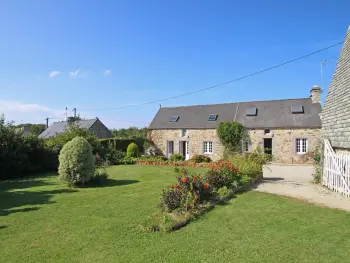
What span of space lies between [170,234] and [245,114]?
18.4 meters

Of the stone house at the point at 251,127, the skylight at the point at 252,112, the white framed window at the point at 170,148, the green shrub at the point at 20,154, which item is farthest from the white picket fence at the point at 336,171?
the white framed window at the point at 170,148

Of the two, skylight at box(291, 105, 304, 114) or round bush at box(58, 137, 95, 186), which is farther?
skylight at box(291, 105, 304, 114)

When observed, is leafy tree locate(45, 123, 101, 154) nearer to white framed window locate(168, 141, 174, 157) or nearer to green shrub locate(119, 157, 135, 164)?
green shrub locate(119, 157, 135, 164)

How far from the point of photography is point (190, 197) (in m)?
6.08

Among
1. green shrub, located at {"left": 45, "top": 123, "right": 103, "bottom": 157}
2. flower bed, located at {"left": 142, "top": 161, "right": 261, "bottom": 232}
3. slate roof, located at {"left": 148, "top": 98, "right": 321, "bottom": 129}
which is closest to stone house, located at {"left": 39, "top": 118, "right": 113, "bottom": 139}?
slate roof, located at {"left": 148, "top": 98, "right": 321, "bottom": 129}

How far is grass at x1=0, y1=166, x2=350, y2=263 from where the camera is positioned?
3859 mm

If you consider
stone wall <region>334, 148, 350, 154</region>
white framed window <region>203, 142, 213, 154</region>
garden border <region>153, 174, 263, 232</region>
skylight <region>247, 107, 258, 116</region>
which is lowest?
garden border <region>153, 174, 263, 232</region>

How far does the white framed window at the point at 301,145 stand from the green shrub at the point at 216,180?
13.4 meters

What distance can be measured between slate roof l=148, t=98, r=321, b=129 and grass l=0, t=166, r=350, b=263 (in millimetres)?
13916

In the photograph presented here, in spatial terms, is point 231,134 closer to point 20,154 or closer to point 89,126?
point 20,154

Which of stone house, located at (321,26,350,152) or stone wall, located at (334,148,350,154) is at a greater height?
stone house, located at (321,26,350,152)

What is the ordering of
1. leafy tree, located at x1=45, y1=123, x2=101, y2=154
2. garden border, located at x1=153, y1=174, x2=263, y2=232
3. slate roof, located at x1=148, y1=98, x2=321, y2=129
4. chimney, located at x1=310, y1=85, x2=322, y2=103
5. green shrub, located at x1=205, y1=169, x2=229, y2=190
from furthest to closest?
chimney, located at x1=310, y1=85, x2=322, y2=103
slate roof, located at x1=148, y1=98, x2=321, y2=129
leafy tree, located at x1=45, y1=123, x2=101, y2=154
green shrub, located at x1=205, y1=169, x2=229, y2=190
garden border, located at x1=153, y1=174, x2=263, y2=232

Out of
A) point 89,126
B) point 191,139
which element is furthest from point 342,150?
point 89,126

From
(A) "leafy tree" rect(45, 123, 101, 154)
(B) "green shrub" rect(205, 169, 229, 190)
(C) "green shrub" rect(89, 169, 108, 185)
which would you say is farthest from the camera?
(A) "leafy tree" rect(45, 123, 101, 154)
